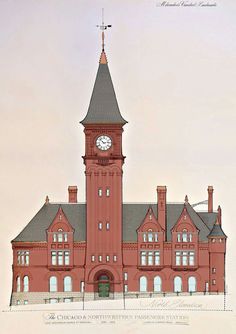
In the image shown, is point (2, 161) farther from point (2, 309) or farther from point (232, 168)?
point (232, 168)

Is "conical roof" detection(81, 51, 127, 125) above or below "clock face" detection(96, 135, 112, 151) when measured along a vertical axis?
above

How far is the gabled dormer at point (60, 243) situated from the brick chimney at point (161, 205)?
524 mm

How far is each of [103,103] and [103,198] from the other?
564 mm

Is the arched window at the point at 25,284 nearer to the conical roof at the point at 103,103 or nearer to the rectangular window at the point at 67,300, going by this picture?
the rectangular window at the point at 67,300

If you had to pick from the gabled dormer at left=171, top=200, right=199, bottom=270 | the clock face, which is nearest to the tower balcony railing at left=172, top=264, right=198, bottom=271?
the gabled dormer at left=171, top=200, right=199, bottom=270

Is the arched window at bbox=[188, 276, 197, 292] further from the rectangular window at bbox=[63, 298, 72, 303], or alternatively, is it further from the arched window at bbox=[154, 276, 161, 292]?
the rectangular window at bbox=[63, 298, 72, 303]

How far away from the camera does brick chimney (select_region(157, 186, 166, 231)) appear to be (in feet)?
14.8

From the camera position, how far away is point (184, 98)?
4598 millimetres

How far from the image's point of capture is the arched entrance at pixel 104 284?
4.51m

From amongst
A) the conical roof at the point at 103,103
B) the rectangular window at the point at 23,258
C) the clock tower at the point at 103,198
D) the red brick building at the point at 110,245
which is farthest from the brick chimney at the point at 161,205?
the rectangular window at the point at 23,258

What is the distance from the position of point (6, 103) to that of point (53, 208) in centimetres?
69

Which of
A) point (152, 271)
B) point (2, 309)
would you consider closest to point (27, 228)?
point (2, 309)

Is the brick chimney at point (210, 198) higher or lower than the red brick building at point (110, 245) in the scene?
higher

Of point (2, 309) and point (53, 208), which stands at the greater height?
point (53, 208)
